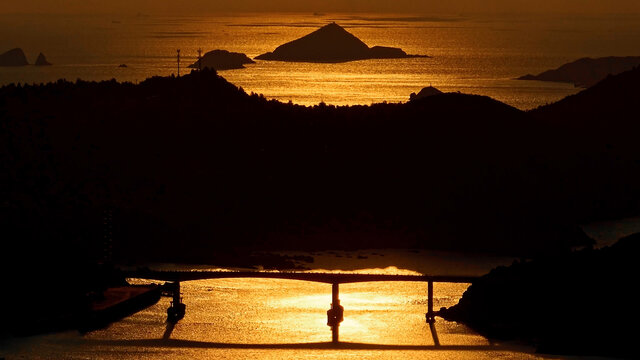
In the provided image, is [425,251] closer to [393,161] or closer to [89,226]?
[393,161]

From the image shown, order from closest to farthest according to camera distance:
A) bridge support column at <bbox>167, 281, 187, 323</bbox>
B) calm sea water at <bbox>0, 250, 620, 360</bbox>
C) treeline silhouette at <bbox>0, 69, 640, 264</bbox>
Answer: calm sea water at <bbox>0, 250, 620, 360</bbox> < bridge support column at <bbox>167, 281, 187, 323</bbox> < treeline silhouette at <bbox>0, 69, 640, 264</bbox>

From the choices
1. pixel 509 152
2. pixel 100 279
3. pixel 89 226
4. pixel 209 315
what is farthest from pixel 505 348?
pixel 509 152

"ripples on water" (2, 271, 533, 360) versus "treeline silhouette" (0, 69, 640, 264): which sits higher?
"treeline silhouette" (0, 69, 640, 264)

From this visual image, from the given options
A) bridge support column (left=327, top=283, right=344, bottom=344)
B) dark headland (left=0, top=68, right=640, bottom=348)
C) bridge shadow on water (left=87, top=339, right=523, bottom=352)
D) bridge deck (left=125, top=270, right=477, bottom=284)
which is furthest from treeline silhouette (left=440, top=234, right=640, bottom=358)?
dark headland (left=0, top=68, right=640, bottom=348)

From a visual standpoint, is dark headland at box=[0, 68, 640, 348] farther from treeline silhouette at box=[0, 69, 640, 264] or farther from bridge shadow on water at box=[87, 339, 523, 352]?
bridge shadow on water at box=[87, 339, 523, 352]

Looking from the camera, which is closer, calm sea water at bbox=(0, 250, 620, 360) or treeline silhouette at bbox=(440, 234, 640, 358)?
treeline silhouette at bbox=(440, 234, 640, 358)

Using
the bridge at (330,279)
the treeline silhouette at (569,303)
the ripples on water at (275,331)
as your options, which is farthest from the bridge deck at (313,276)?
the treeline silhouette at (569,303)

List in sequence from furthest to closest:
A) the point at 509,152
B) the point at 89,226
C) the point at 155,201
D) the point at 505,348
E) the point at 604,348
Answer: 1. the point at 509,152
2. the point at 155,201
3. the point at 89,226
4. the point at 505,348
5. the point at 604,348

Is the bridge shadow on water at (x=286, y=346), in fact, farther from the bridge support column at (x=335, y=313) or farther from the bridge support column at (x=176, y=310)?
the bridge support column at (x=176, y=310)
